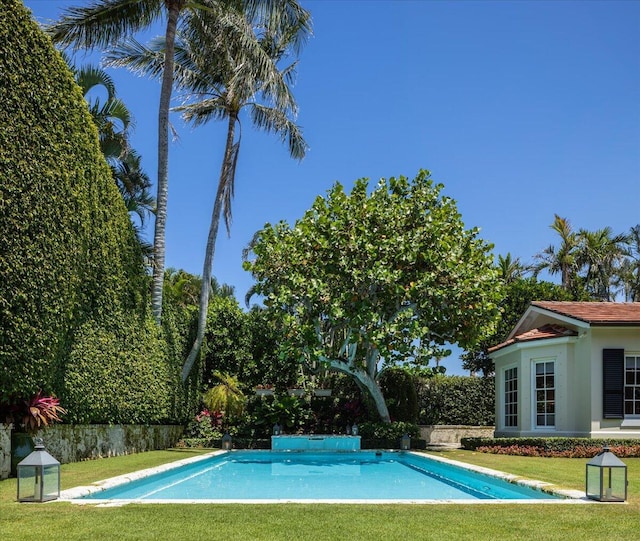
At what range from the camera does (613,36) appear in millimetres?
17781

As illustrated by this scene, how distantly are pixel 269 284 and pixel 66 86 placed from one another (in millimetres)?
9818

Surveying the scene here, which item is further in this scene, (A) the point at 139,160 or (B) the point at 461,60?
(A) the point at 139,160

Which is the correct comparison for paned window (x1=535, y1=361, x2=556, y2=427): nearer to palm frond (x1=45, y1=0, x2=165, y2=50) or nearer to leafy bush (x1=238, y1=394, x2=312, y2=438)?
leafy bush (x1=238, y1=394, x2=312, y2=438)

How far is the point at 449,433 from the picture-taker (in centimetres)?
2694

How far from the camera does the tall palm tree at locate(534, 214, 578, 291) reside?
39719mm

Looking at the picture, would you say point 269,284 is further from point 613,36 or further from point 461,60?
point 613,36

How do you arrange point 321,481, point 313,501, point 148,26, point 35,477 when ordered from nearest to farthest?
1. point 35,477
2. point 313,501
3. point 321,481
4. point 148,26

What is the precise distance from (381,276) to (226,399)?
6781mm

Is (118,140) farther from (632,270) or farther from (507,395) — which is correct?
(632,270)

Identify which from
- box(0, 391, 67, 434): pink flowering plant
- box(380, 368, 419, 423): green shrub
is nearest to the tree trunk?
box(380, 368, 419, 423): green shrub

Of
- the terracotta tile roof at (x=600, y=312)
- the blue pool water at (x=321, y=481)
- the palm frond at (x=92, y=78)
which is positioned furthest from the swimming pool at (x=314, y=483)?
the palm frond at (x=92, y=78)

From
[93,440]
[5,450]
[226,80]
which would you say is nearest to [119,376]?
[93,440]

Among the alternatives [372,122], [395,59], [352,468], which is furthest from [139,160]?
[352,468]

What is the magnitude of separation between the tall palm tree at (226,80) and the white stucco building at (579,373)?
32.5 ft
